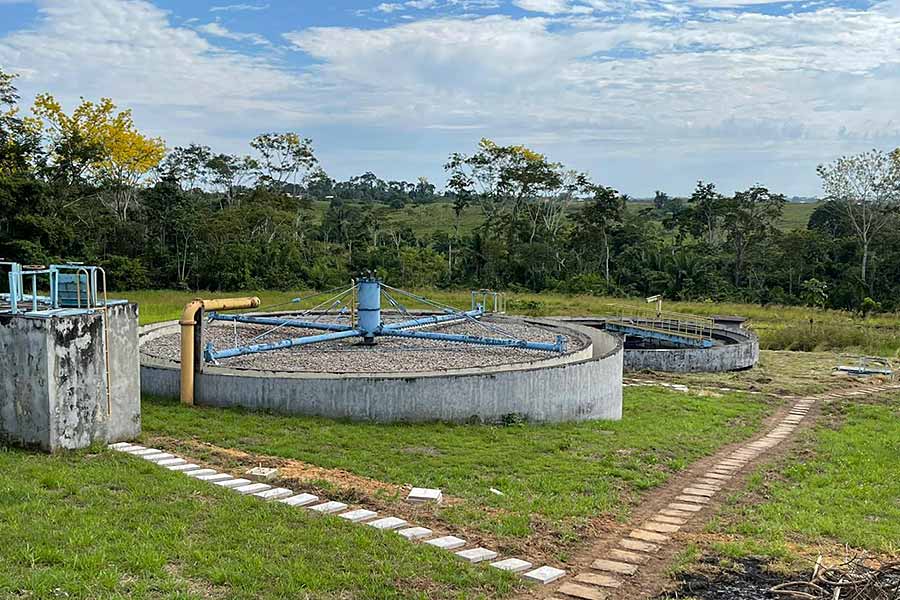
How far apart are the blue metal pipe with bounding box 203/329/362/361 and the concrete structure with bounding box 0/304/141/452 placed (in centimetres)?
393

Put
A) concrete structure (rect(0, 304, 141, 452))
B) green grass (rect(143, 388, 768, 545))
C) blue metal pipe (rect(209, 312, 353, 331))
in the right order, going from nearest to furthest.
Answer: green grass (rect(143, 388, 768, 545)) < concrete structure (rect(0, 304, 141, 452)) < blue metal pipe (rect(209, 312, 353, 331))

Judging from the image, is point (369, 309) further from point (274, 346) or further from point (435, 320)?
point (435, 320)

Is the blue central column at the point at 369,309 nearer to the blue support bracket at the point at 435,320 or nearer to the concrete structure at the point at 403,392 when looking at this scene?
the blue support bracket at the point at 435,320

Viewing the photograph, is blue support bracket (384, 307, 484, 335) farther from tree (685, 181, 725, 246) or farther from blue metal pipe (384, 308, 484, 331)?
tree (685, 181, 725, 246)

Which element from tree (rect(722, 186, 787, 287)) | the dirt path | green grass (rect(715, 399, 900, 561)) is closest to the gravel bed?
the dirt path

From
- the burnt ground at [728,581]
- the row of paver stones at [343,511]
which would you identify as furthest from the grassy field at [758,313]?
the burnt ground at [728,581]

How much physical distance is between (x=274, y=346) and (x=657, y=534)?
8.79m

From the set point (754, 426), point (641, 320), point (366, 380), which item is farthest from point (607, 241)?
point (366, 380)

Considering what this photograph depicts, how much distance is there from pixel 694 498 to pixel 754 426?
5.67m

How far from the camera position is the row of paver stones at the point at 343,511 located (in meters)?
6.11

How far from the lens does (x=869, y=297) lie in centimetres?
3688

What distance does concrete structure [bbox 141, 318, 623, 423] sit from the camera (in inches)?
450

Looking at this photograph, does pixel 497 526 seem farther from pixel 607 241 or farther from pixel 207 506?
pixel 607 241

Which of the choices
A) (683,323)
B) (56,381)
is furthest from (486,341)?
(683,323)
